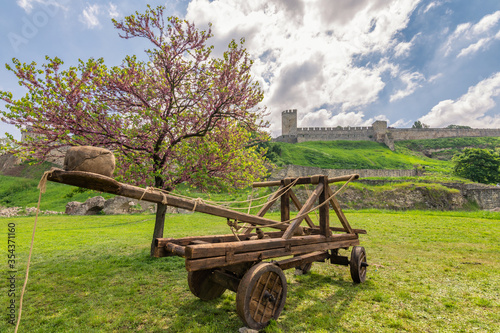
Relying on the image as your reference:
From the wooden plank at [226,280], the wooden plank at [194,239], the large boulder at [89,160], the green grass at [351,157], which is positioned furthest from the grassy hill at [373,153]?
the large boulder at [89,160]

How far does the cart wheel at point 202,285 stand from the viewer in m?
5.20

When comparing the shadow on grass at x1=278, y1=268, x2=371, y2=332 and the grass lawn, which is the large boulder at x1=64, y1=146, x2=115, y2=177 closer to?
the grass lawn

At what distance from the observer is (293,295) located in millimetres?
5801

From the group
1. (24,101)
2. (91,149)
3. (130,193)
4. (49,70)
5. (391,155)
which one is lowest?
(130,193)

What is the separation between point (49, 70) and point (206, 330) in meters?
8.05

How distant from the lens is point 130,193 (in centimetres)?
348

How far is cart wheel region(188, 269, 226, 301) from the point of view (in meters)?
5.20

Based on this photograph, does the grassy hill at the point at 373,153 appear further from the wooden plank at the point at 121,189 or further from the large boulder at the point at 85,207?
the wooden plank at the point at 121,189

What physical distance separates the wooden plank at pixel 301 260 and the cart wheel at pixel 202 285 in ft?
4.96

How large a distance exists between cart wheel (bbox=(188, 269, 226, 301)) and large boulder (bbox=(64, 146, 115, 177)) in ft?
9.88

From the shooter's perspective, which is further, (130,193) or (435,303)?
(435,303)

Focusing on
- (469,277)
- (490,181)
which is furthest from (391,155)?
(469,277)

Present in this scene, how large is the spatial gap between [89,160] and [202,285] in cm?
359

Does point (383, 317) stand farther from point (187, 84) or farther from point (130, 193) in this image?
point (187, 84)
